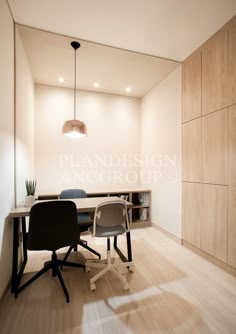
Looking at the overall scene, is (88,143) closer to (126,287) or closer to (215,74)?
(215,74)

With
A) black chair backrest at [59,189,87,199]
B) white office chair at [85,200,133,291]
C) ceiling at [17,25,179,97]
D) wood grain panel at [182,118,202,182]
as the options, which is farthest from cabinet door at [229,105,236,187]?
black chair backrest at [59,189,87,199]

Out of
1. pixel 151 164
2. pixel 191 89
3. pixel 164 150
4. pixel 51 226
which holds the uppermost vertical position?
pixel 191 89

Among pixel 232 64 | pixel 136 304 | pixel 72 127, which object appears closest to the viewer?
pixel 136 304

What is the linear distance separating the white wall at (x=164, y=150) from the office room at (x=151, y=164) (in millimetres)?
32

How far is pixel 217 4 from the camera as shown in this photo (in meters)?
1.94

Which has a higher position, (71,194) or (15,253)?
(71,194)

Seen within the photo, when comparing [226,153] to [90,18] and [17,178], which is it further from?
[17,178]

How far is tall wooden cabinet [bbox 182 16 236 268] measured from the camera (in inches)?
84.9

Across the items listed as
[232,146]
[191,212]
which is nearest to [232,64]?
[232,146]

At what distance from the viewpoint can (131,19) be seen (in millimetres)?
2145

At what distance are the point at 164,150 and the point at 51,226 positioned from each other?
254 centimetres

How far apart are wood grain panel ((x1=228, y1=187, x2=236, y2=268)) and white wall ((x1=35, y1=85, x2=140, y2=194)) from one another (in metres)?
2.43

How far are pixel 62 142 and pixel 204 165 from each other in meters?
2.83

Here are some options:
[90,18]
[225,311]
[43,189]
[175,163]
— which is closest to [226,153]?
[175,163]
